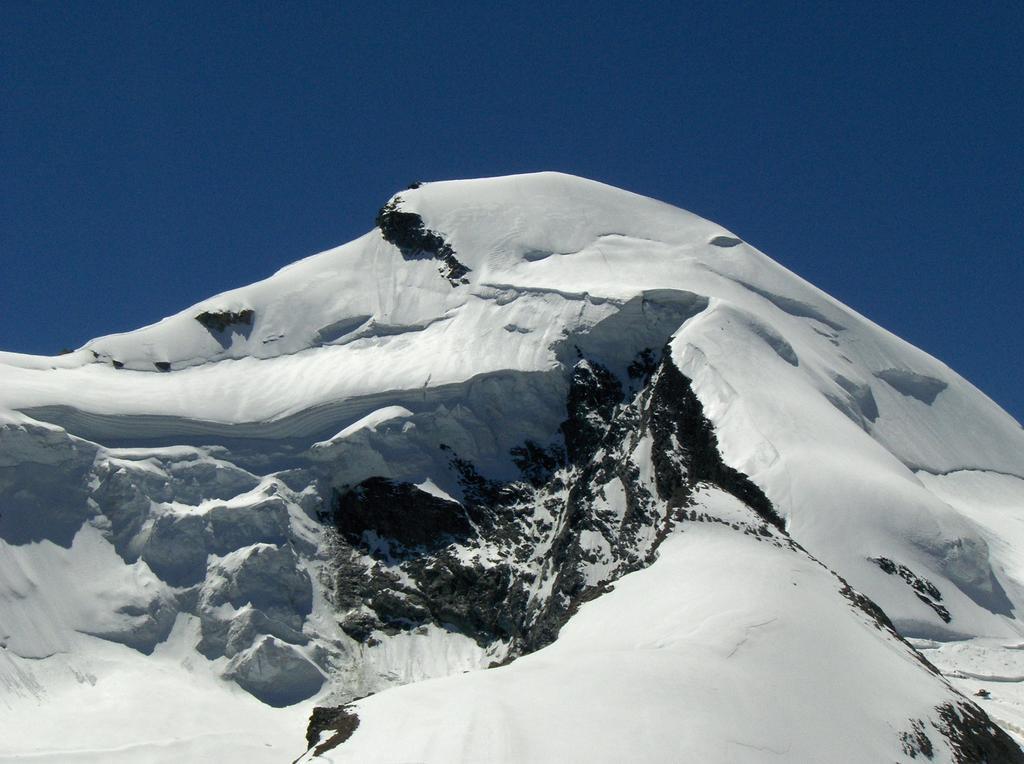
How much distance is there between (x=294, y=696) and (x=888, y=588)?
106 ft

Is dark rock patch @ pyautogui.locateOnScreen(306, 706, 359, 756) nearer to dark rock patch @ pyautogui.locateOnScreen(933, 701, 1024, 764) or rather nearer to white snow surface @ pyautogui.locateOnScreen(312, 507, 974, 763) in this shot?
white snow surface @ pyautogui.locateOnScreen(312, 507, 974, 763)

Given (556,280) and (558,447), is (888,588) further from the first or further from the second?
(556,280)

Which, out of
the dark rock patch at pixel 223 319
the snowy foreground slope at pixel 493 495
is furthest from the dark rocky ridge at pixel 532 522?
the dark rock patch at pixel 223 319

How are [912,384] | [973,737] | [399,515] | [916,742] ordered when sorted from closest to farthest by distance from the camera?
[916,742] < [973,737] < [399,515] < [912,384]

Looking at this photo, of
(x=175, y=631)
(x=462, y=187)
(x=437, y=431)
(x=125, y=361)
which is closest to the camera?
(x=175, y=631)

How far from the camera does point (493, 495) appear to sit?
79.2m

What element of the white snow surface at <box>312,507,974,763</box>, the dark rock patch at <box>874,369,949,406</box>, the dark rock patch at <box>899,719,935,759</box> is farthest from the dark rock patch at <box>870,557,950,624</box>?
the dark rock patch at <box>874,369,949,406</box>

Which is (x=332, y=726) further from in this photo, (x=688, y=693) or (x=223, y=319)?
(x=223, y=319)

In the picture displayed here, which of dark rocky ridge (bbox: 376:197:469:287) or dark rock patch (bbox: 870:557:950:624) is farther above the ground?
dark rocky ridge (bbox: 376:197:469:287)

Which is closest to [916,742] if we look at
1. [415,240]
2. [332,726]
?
[332,726]

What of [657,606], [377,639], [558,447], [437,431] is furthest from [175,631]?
[657,606]

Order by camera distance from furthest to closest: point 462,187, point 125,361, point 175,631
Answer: point 462,187, point 125,361, point 175,631

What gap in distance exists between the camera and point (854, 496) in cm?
6347

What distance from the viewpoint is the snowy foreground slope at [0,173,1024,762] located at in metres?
52.9
